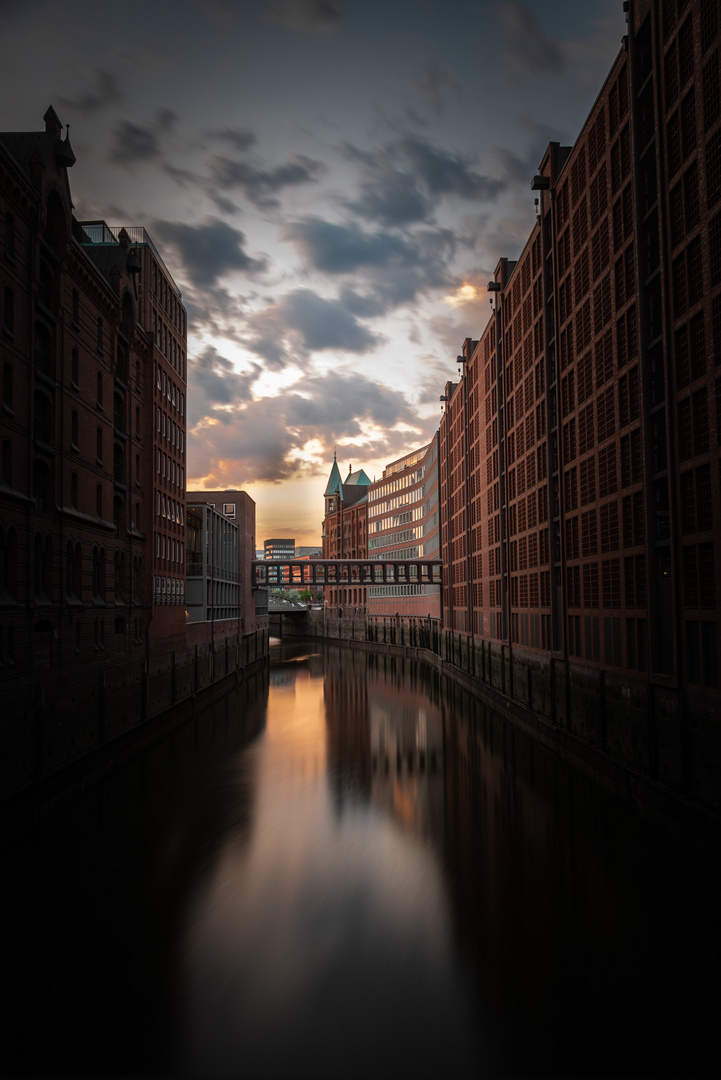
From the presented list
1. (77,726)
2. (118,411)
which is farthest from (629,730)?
(118,411)

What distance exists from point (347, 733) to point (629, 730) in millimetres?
19251

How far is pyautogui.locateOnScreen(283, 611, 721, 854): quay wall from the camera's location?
53.1 ft

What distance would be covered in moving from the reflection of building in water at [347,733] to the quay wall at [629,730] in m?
7.35

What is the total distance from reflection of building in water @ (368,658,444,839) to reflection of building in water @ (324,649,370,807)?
0.46 metres

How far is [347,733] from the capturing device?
38.2 meters

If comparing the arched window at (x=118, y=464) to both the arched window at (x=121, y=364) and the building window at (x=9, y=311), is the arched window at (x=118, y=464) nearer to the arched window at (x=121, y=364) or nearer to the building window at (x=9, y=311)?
the arched window at (x=121, y=364)

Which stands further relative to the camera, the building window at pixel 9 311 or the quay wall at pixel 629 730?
the building window at pixel 9 311

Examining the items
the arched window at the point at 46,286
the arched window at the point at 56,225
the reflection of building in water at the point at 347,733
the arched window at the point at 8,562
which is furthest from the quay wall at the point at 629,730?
the arched window at the point at 56,225

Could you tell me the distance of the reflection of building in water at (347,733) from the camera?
26.9 meters

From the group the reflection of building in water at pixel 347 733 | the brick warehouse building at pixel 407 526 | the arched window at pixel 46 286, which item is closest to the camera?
the arched window at pixel 46 286

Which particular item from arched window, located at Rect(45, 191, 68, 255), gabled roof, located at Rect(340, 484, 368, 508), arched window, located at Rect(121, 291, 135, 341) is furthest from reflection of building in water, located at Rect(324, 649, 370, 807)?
gabled roof, located at Rect(340, 484, 368, 508)

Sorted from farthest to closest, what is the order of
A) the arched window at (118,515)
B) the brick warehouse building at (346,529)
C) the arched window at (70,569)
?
the brick warehouse building at (346,529), the arched window at (118,515), the arched window at (70,569)

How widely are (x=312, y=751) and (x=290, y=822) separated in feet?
36.7

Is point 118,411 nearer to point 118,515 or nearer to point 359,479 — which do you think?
point 118,515
